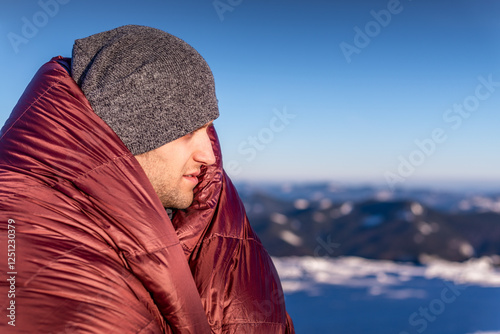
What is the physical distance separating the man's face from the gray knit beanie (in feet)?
0.12

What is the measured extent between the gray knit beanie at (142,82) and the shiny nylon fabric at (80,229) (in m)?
0.06

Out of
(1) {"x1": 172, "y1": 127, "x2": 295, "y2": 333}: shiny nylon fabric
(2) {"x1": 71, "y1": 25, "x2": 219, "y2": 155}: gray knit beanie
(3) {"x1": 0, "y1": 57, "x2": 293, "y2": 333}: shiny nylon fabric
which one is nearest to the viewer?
(3) {"x1": 0, "y1": 57, "x2": 293, "y2": 333}: shiny nylon fabric

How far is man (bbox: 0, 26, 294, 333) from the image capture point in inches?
33.3

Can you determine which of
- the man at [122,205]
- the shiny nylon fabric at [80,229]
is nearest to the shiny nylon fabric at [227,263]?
the man at [122,205]

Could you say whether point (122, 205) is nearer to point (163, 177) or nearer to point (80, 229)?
point (80, 229)

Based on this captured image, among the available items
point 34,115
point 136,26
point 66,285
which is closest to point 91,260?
point 66,285

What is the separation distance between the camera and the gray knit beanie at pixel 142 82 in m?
1.07

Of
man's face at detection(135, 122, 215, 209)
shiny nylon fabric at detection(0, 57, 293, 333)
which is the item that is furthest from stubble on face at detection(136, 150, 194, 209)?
shiny nylon fabric at detection(0, 57, 293, 333)

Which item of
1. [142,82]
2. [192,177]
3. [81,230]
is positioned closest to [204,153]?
[192,177]

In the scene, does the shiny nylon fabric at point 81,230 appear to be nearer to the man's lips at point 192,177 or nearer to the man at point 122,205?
the man at point 122,205

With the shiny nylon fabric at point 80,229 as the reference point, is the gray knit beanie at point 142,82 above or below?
above

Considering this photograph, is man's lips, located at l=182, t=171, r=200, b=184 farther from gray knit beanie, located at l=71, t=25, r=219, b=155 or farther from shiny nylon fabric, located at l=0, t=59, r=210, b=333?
shiny nylon fabric, located at l=0, t=59, r=210, b=333

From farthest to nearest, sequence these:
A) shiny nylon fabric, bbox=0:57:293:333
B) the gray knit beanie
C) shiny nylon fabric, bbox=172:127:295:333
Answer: shiny nylon fabric, bbox=172:127:295:333 < the gray knit beanie < shiny nylon fabric, bbox=0:57:293:333

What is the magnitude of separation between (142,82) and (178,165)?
0.24 metres
